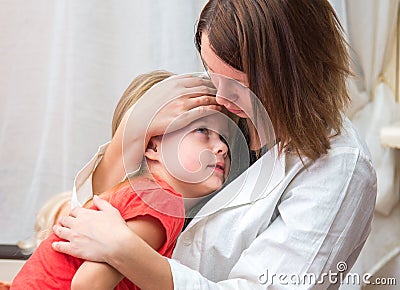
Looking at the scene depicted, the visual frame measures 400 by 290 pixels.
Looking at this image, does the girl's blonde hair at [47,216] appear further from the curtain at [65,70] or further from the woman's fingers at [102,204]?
the woman's fingers at [102,204]

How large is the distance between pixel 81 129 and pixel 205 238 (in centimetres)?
98

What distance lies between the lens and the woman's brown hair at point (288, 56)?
3.35 ft

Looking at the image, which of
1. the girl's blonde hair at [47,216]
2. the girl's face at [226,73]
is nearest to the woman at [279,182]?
the girl's face at [226,73]

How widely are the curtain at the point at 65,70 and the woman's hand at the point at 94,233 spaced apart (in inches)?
37.7

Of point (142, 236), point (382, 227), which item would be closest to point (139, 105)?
point (142, 236)

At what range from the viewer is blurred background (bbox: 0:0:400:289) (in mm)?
1957

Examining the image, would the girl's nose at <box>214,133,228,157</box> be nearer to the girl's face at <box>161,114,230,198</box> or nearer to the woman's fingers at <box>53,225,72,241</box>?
the girl's face at <box>161,114,230,198</box>

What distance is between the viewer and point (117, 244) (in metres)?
1.00

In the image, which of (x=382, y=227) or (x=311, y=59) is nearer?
(x=311, y=59)

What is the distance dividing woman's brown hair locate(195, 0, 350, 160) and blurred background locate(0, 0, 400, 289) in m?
0.90

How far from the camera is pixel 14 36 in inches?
80.0

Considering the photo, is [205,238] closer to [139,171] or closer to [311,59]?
[139,171]

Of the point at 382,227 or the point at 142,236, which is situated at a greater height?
the point at 142,236

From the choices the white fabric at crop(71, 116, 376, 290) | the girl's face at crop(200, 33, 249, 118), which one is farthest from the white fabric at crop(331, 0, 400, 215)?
the girl's face at crop(200, 33, 249, 118)
